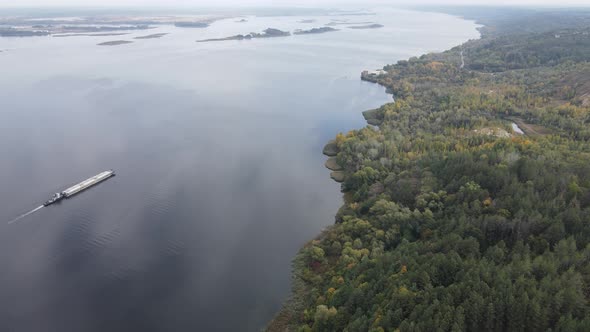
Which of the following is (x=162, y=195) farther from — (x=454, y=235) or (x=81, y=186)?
(x=454, y=235)

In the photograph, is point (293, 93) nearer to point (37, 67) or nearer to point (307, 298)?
point (307, 298)

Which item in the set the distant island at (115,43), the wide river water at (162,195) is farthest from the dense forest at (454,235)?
the distant island at (115,43)

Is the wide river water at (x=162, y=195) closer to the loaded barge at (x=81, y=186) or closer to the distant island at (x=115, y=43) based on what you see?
the loaded barge at (x=81, y=186)

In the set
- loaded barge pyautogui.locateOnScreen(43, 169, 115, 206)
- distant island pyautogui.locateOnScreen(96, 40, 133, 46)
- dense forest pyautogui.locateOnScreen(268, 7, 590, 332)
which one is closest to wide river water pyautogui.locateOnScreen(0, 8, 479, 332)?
loaded barge pyautogui.locateOnScreen(43, 169, 115, 206)

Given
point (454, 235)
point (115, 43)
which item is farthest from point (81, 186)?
point (115, 43)

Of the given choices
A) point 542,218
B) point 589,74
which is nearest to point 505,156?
point 542,218

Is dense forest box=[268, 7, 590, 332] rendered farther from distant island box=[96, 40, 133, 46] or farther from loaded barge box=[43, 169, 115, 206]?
distant island box=[96, 40, 133, 46]
